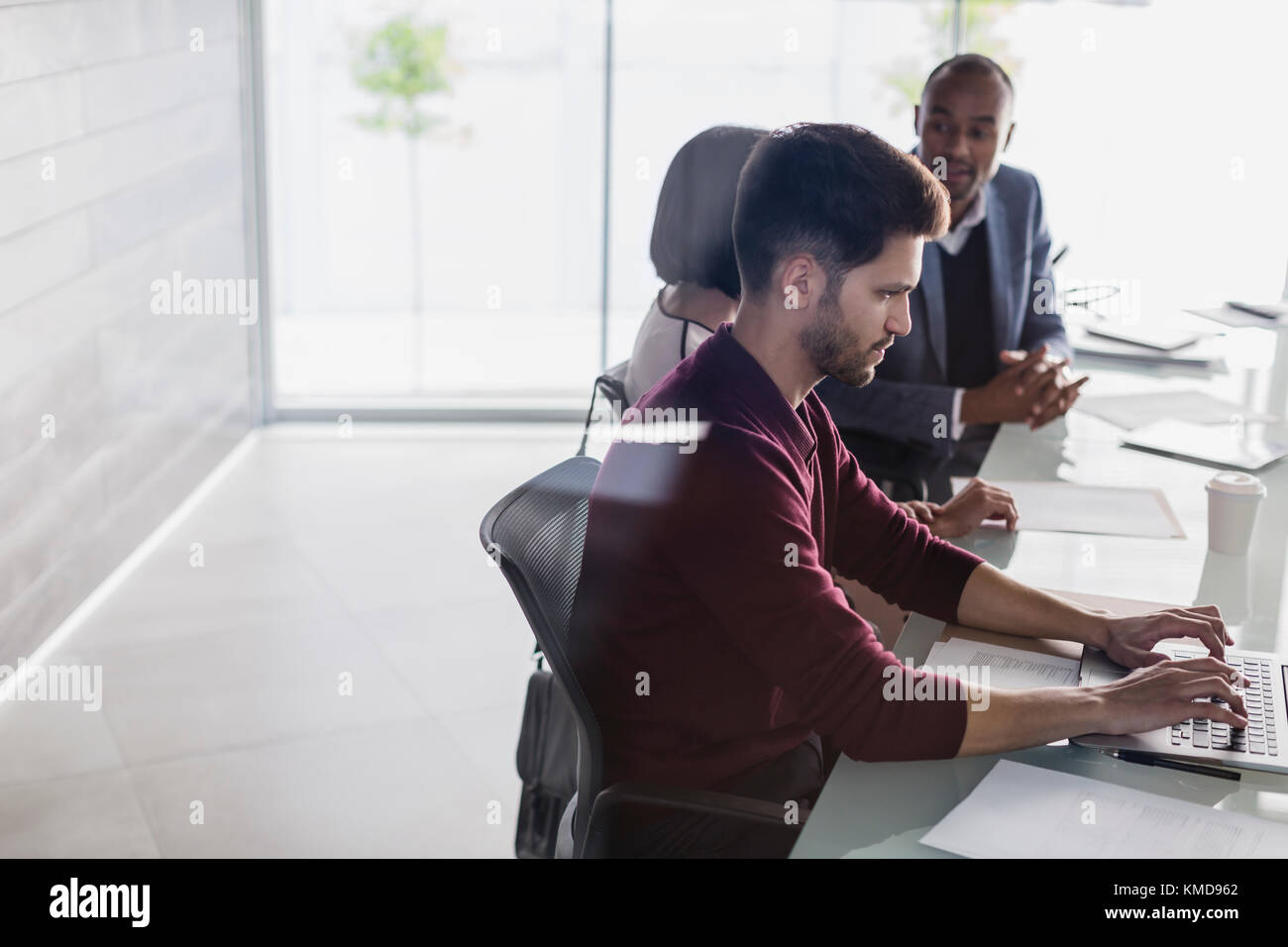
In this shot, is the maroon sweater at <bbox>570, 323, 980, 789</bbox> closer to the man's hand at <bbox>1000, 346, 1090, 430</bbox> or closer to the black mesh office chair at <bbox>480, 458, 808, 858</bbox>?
the black mesh office chair at <bbox>480, 458, 808, 858</bbox>

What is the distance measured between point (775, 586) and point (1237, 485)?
99 centimetres

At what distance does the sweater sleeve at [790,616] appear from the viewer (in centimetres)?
138

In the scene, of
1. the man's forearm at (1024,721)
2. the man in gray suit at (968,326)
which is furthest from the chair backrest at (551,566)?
the man in gray suit at (968,326)

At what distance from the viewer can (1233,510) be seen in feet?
6.55

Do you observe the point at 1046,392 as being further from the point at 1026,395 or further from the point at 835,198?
the point at 835,198

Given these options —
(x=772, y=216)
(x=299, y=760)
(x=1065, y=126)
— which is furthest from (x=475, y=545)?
(x=1065, y=126)

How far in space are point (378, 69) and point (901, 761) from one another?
13.5 ft

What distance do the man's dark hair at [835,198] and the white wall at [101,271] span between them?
6.87 ft

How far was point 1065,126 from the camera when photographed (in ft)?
17.0

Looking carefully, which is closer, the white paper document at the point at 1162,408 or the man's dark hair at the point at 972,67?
the white paper document at the point at 1162,408

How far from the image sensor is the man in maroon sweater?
1.39 metres

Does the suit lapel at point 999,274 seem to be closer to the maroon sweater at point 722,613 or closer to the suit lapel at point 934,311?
the suit lapel at point 934,311

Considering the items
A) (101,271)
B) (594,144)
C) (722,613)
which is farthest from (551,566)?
(594,144)

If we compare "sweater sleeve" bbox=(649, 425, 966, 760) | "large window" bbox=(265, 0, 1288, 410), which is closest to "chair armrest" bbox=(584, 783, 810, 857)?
"sweater sleeve" bbox=(649, 425, 966, 760)
